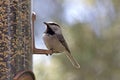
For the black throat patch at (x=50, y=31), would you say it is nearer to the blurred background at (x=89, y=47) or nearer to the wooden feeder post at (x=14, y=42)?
the wooden feeder post at (x=14, y=42)

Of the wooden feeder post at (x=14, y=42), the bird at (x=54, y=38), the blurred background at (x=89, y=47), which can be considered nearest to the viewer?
the wooden feeder post at (x=14, y=42)

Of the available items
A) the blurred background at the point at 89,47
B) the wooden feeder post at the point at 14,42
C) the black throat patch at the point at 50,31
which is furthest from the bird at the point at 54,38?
the blurred background at the point at 89,47

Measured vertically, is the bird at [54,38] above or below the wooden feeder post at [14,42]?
below

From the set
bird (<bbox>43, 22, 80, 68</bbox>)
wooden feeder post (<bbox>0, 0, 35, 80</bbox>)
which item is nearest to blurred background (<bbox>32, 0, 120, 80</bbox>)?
bird (<bbox>43, 22, 80, 68</bbox>)

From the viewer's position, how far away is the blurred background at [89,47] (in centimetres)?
725

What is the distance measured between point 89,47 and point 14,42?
11.8 ft

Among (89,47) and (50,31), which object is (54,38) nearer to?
(50,31)

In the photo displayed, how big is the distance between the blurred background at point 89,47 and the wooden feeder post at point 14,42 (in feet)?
10.6

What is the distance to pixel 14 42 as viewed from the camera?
3.83 metres

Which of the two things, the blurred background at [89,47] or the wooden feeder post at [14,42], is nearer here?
the wooden feeder post at [14,42]

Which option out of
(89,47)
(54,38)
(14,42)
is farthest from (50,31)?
(89,47)

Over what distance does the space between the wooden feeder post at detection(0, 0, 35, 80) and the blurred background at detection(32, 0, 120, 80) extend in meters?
3.24

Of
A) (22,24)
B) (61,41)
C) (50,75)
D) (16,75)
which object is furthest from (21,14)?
(50,75)

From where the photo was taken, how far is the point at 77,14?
7578 mm
